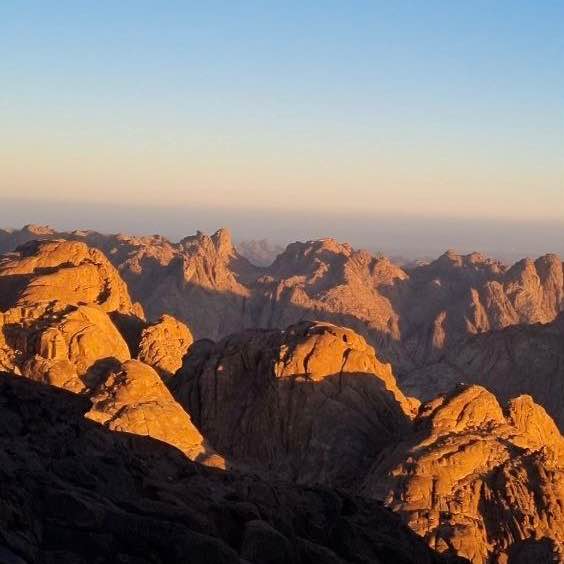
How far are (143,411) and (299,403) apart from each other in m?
9.44

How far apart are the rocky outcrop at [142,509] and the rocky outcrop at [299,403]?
16171mm

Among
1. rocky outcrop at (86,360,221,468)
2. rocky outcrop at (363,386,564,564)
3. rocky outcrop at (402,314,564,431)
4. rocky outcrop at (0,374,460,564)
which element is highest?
rocky outcrop at (0,374,460,564)

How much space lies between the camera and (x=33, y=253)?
2217 inches

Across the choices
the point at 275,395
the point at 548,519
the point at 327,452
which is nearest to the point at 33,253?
the point at 275,395

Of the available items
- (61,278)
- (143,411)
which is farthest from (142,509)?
(61,278)

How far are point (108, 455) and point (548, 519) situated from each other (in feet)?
67.8

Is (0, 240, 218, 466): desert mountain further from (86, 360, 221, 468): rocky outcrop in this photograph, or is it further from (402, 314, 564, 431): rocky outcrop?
(402, 314, 564, 431): rocky outcrop

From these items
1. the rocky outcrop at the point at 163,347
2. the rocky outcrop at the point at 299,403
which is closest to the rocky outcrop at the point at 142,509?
the rocky outcrop at the point at 299,403

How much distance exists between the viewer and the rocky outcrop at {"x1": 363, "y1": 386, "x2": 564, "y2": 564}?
3425 centimetres

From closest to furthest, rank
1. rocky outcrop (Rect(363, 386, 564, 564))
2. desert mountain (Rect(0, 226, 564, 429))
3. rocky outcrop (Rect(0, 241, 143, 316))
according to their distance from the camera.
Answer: rocky outcrop (Rect(363, 386, 564, 564)), rocky outcrop (Rect(0, 241, 143, 316)), desert mountain (Rect(0, 226, 564, 429))

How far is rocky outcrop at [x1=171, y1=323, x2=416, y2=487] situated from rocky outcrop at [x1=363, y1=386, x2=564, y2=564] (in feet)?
10.7

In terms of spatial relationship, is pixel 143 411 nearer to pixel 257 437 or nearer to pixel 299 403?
pixel 257 437

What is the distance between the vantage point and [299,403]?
141 feet

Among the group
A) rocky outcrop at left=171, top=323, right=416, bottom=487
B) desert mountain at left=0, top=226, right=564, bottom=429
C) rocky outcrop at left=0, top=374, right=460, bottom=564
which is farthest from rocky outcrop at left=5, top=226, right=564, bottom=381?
rocky outcrop at left=0, top=374, right=460, bottom=564
